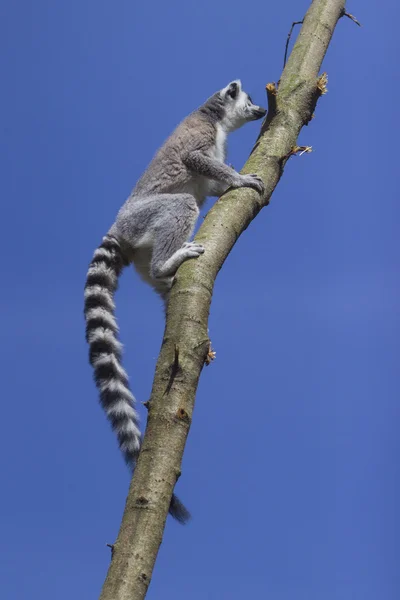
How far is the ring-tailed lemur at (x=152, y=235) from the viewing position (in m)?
4.93

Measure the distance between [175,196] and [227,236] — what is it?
5.17 ft

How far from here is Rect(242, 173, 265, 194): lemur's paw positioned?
5.28 meters

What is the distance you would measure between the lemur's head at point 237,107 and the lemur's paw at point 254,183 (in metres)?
2.70

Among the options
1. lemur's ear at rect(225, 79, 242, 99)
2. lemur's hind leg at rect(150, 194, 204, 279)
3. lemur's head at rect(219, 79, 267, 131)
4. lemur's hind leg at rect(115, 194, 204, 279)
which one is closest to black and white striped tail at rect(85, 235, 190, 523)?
lemur's hind leg at rect(115, 194, 204, 279)

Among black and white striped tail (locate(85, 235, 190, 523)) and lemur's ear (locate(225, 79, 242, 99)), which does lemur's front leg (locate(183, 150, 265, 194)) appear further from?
lemur's ear (locate(225, 79, 242, 99))

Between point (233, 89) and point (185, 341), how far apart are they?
4948mm

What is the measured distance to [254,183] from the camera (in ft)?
17.3

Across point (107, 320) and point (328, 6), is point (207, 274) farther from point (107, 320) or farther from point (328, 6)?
point (328, 6)

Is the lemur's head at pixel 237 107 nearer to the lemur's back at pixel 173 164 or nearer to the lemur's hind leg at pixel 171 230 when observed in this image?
the lemur's back at pixel 173 164

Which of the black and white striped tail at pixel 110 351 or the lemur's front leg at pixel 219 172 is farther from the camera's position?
the lemur's front leg at pixel 219 172

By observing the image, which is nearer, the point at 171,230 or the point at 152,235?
A: the point at 171,230

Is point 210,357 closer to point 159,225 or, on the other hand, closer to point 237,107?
point 159,225

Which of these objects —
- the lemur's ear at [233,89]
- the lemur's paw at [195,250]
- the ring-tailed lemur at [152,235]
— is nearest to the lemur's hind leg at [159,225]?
the ring-tailed lemur at [152,235]

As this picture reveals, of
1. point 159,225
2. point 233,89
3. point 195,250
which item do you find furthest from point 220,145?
point 195,250
